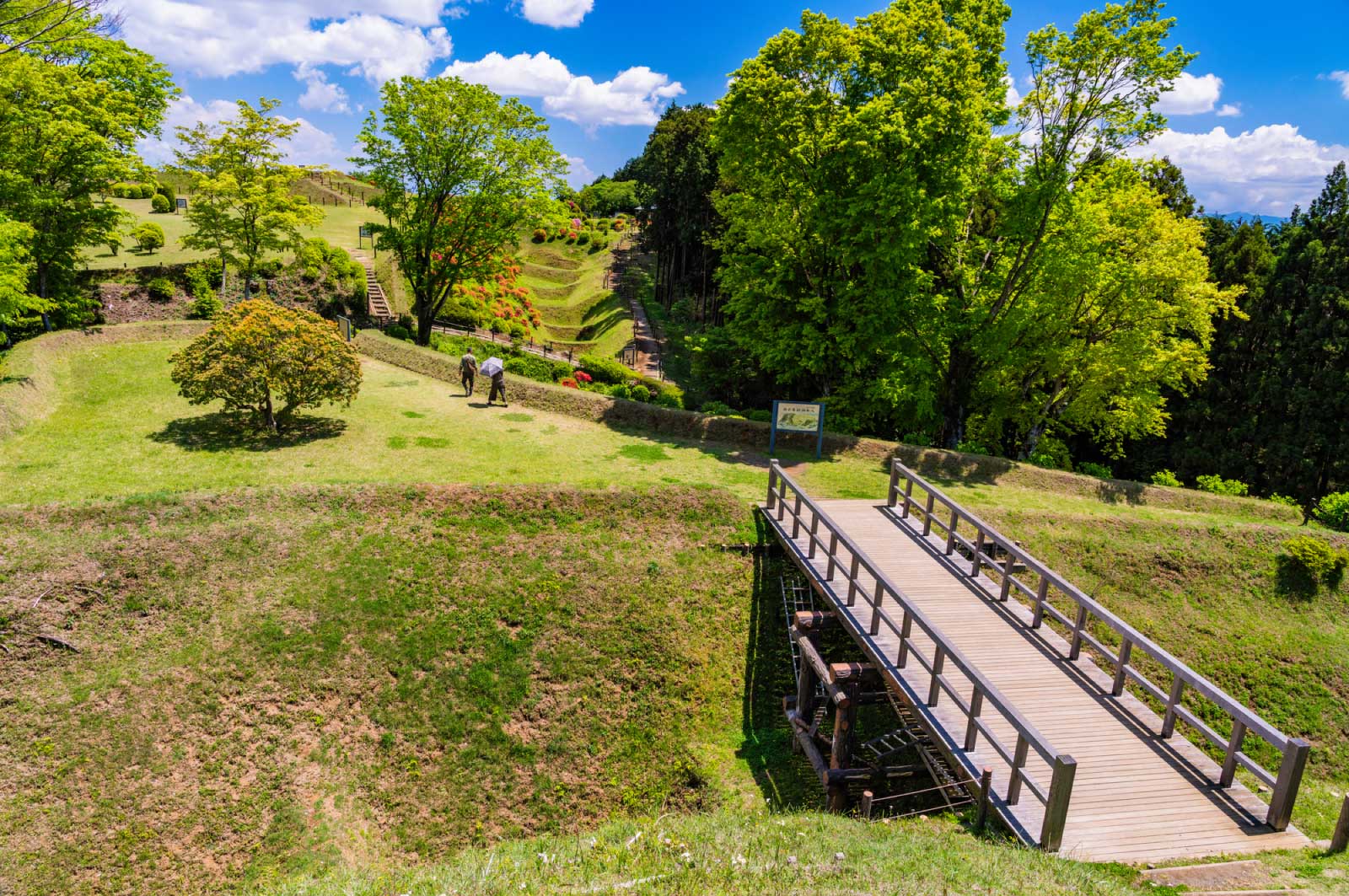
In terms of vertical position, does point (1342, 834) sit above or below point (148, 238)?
below

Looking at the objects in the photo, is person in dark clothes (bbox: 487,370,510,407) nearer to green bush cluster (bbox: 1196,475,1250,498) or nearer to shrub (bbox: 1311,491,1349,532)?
green bush cluster (bbox: 1196,475,1250,498)

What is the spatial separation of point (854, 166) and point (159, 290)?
32.5 metres

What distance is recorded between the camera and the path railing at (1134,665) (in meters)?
8.15

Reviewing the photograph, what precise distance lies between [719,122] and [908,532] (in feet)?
54.2

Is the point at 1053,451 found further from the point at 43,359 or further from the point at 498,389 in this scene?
the point at 43,359

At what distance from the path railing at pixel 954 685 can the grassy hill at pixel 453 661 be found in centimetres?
89

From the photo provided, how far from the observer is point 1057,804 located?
7.72 metres

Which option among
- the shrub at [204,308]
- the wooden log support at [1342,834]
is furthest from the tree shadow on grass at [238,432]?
the wooden log support at [1342,834]

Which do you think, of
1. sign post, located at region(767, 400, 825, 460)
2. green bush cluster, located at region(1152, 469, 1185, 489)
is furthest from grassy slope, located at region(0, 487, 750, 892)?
green bush cluster, located at region(1152, 469, 1185, 489)

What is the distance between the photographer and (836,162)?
2266 cm

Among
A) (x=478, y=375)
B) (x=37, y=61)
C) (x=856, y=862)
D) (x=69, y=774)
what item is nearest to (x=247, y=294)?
(x=37, y=61)

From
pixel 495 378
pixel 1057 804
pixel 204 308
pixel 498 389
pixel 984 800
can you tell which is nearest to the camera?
pixel 1057 804

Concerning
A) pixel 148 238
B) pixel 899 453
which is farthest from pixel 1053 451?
pixel 148 238

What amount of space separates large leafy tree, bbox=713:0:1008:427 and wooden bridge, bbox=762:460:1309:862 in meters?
9.71
